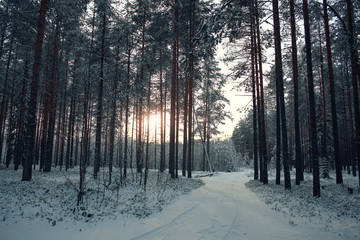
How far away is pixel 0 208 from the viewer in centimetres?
555

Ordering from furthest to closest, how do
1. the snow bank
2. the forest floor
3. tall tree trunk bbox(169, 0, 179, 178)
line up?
tall tree trunk bbox(169, 0, 179, 178) → the snow bank → the forest floor

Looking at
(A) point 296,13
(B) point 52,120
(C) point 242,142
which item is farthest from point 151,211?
(C) point 242,142

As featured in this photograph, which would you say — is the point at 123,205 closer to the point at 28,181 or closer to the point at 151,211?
the point at 151,211

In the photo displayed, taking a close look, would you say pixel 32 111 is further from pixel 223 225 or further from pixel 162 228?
pixel 223 225

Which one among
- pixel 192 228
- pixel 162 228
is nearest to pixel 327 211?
pixel 192 228

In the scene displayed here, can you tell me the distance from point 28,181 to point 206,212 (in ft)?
30.6

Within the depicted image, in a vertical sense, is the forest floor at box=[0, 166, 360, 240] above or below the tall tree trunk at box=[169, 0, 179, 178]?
below

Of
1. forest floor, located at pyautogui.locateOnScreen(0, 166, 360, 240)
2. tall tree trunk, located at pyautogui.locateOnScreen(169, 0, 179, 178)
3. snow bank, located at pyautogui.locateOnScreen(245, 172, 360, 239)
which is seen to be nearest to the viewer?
forest floor, located at pyautogui.locateOnScreen(0, 166, 360, 240)

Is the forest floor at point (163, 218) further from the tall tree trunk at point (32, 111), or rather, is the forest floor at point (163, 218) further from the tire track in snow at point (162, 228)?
the tall tree trunk at point (32, 111)

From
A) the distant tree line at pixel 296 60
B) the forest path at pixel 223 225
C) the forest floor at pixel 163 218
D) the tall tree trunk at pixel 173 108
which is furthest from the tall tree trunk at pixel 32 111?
the distant tree line at pixel 296 60

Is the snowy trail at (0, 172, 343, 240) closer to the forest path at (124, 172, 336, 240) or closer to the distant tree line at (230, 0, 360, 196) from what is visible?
the forest path at (124, 172, 336, 240)

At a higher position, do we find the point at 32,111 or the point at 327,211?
the point at 32,111

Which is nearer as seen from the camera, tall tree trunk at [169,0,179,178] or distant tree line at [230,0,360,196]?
distant tree line at [230,0,360,196]

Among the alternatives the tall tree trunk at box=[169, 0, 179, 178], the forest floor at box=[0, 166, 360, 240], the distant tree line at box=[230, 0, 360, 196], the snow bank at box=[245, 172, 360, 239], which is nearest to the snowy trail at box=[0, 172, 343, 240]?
the forest floor at box=[0, 166, 360, 240]
